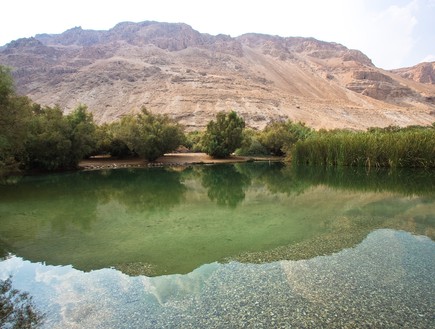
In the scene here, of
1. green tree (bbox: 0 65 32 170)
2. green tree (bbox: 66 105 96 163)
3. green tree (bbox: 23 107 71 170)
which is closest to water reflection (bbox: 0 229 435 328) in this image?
green tree (bbox: 0 65 32 170)

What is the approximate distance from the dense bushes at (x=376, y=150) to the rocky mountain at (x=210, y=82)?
109 feet

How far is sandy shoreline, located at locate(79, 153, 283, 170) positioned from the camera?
33878 millimetres

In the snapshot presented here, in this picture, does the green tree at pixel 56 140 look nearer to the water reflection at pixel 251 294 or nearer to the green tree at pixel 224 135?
the green tree at pixel 224 135

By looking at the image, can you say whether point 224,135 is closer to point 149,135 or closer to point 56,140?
point 149,135

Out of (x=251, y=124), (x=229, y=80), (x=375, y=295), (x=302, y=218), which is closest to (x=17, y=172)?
(x=302, y=218)

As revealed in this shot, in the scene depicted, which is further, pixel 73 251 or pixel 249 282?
pixel 73 251

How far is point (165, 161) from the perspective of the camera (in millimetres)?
37562

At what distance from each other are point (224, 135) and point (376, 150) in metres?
16.7

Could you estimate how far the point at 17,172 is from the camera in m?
26.7

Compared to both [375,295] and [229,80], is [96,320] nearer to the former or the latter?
[375,295]

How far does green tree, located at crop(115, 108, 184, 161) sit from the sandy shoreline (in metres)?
1.24

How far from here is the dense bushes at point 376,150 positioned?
2462 centimetres

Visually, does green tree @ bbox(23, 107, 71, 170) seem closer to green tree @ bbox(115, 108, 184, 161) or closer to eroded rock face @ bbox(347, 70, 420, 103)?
green tree @ bbox(115, 108, 184, 161)

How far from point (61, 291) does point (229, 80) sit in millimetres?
79143
